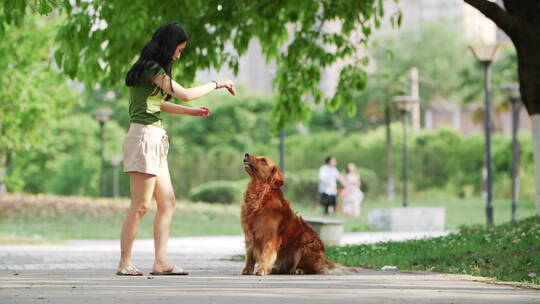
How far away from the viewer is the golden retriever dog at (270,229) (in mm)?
8914

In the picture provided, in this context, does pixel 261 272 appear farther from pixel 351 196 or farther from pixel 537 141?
pixel 351 196

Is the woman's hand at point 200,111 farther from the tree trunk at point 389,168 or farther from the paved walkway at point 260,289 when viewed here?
the tree trunk at point 389,168

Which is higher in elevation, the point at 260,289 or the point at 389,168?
the point at 260,289

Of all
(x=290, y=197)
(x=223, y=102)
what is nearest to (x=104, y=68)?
(x=290, y=197)

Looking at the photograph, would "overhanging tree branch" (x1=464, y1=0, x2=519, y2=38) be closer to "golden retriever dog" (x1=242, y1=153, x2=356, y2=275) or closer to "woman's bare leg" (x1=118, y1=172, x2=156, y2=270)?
"golden retriever dog" (x1=242, y1=153, x2=356, y2=275)

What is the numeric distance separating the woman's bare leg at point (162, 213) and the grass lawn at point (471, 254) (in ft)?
10.6

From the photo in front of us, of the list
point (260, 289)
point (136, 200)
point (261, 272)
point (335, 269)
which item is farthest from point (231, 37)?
point (260, 289)

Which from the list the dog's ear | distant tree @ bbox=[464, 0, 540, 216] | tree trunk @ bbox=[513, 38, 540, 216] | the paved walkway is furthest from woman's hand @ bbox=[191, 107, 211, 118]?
tree trunk @ bbox=[513, 38, 540, 216]

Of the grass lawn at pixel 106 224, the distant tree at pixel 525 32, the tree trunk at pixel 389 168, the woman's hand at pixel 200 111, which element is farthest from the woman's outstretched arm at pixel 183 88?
the tree trunk at pixel 389 168

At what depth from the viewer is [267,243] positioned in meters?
8.91

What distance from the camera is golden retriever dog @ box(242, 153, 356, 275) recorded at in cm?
891

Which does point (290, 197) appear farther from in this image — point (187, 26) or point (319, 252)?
point (319, 252)

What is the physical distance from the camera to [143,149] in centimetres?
815

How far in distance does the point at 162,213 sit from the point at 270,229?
1.01 meters
